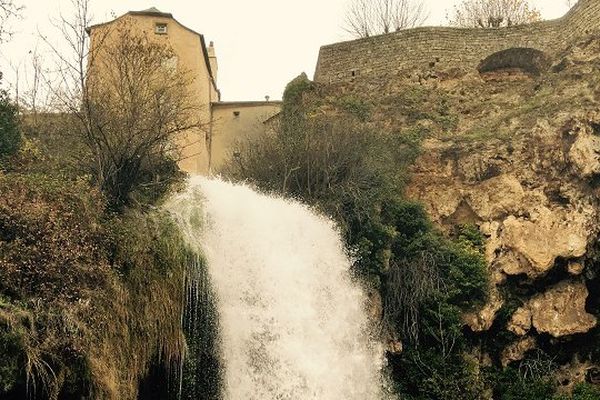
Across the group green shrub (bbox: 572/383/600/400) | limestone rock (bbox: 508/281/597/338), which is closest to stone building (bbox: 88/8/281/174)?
limestone rock (bbox: 508/281/597/338)

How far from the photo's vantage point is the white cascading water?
1220cm

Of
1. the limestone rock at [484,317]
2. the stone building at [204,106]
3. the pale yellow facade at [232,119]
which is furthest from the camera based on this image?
the pale yellow facade at [232,119]

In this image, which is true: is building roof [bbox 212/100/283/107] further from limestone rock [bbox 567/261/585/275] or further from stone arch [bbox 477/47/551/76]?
limestone rock [bbox 567/261/585/275]

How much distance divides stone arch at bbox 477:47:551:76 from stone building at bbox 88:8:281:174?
26.1ft

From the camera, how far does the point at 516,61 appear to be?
23.0 metres

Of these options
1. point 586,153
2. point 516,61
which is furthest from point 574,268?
point 516,61

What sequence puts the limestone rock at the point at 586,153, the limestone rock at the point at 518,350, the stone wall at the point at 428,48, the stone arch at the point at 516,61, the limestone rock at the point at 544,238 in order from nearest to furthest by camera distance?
the limestone rock at the point at 518,350 < the limestone rock at the point at 544,238 < the limestone rock at the point at 586,153 < the stone arch at the point at 516,61 < the stone wall at the point at 428,48

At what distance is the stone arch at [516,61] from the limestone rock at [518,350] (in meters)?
10.0

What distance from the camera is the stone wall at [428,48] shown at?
22.8 metres

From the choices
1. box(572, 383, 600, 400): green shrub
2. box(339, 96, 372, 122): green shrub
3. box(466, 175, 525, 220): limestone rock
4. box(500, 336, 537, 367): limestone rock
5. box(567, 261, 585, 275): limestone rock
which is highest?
box(339, 96, 372, 122): green shrub

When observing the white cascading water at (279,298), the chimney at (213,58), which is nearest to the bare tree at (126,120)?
the white cascading water at (279,298)

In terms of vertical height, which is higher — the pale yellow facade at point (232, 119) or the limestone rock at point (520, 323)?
the pale yellow facade at point (232, 119)

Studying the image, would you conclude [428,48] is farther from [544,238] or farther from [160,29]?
[160,29]

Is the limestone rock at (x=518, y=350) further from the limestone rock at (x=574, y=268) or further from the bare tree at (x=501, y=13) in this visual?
the bare tree at (x=501, y=13)
